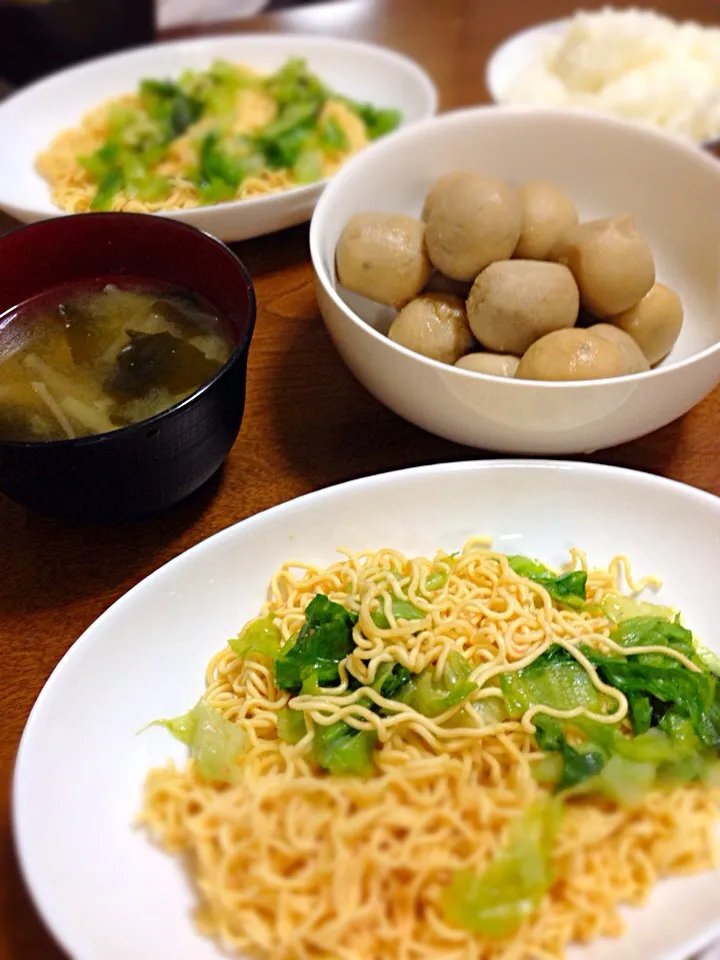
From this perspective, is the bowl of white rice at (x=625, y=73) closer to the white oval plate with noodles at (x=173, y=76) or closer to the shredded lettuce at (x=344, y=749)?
the white oval plate with noodles at (x=173, y=76)

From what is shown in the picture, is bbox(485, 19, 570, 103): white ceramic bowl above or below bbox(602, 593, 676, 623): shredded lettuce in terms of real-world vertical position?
above

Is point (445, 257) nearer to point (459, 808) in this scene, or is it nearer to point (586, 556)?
point (586, 556)

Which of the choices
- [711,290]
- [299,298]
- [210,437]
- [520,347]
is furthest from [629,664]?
[299,298]

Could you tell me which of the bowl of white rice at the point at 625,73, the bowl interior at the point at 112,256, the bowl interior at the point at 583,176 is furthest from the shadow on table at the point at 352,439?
the bowl of white rice at the point at 625,73

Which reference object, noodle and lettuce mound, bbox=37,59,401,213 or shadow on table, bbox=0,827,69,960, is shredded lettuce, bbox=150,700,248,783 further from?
noodle and lettuce mound, bbox=37,59,401,213

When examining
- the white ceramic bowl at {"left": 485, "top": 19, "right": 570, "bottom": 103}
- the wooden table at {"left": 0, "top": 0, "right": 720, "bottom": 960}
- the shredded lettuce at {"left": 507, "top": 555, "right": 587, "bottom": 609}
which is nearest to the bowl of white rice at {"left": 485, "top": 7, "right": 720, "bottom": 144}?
the white ceramic bowl at {"left": 485, "top": 19, "right": 570, "bottom": 103}

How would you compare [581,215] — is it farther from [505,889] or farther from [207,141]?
[505,889]
